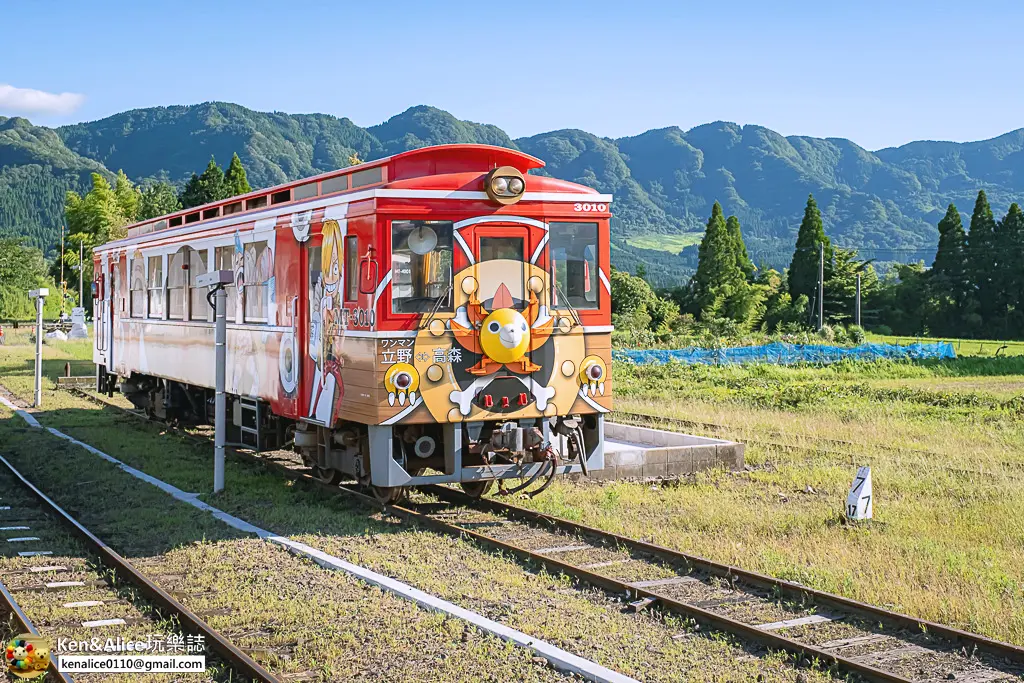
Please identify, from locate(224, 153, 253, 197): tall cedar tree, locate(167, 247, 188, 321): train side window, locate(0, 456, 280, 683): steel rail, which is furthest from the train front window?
locate(224, 153, 253, 197): tall cedar tree

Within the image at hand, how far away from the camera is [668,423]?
20.6 meters

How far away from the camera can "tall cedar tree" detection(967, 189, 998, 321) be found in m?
68.2

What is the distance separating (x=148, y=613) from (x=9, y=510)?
16.2ft

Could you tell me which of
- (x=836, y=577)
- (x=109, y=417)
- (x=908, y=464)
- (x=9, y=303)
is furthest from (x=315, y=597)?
(x=9, y=303)

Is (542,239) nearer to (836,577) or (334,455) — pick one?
(334,455)

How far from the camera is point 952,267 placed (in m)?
70.2

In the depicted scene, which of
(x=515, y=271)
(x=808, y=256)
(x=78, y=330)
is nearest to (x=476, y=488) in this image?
(x=515, y=271)

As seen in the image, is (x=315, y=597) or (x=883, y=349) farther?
(x=883, y=349)

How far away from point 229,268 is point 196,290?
A: 1.49m

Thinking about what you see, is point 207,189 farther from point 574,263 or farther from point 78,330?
point 574,263

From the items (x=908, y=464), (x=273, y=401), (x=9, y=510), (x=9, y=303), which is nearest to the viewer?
(x=9, y=510)

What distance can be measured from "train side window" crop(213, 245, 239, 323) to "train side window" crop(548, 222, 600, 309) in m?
5.10

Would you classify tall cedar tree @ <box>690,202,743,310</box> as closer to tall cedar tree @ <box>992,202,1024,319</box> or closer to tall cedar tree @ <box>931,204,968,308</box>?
tall cedar tree @ <box>931,204,968,308</box>

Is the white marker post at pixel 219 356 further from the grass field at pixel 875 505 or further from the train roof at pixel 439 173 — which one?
the grass field at pixel 875 505
